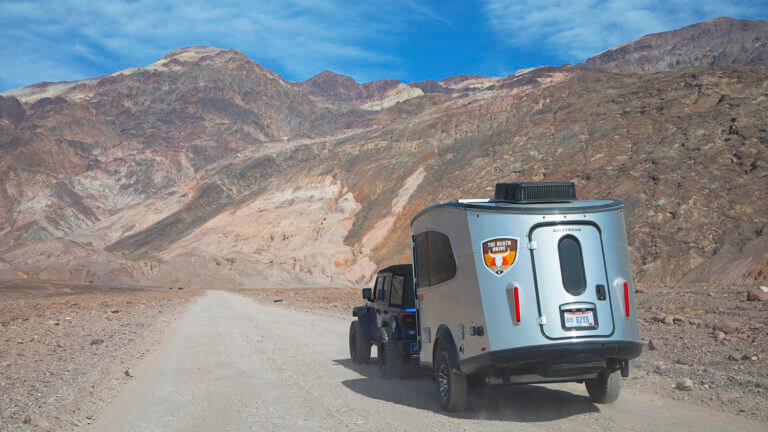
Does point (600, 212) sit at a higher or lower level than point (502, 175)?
→ lower

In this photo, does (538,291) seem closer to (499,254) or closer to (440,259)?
(499,254)

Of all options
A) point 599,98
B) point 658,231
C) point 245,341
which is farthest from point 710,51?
point 245,341

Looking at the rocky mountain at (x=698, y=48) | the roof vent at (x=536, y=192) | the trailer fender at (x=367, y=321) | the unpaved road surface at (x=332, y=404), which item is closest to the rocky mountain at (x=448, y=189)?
the rocky mountain at (x=698, y=48)

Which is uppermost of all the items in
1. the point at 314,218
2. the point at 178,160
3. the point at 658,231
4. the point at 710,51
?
the point at 710,51

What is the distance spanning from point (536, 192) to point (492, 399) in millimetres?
3170

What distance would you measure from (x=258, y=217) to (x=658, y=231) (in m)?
57.9

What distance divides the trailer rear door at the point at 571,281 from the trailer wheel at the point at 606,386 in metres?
1.16

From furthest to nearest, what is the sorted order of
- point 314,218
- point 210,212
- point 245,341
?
point 210,212 < point 314,218 < point 245,341

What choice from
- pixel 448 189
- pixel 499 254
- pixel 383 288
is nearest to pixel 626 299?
pixel 499 254

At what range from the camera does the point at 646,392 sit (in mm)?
9039

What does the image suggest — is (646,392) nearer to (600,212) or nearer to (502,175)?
(600,212)

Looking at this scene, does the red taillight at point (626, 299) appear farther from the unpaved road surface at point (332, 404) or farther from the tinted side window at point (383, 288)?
the tinted side window at point (383, 288)

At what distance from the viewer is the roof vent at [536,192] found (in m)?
7.60

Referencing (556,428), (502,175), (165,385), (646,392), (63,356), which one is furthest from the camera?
(502,175)
